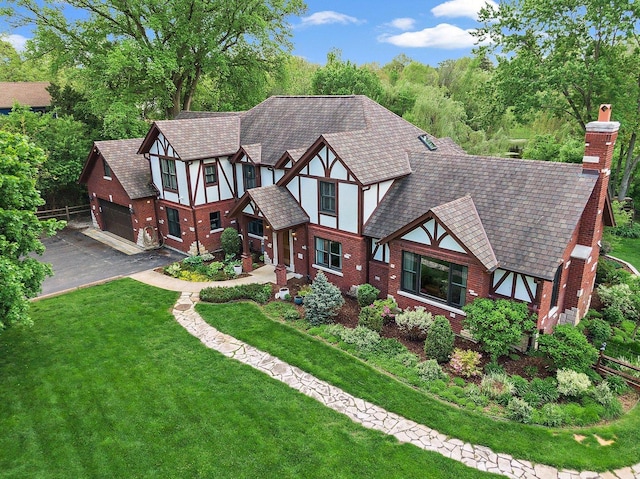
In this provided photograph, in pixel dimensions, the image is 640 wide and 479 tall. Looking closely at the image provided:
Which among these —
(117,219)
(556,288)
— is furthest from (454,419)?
(117,219)

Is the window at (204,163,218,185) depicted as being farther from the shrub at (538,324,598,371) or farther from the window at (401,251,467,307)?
the shrub at (538,324,598,371)

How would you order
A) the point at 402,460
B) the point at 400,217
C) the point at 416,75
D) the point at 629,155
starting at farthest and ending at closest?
the point at 416,75
the point at 629,155
the point at 400,217
the point at 402,460

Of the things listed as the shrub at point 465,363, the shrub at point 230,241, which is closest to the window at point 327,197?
the shrub at point 230,241

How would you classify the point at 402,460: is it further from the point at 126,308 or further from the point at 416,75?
the point at 416,75

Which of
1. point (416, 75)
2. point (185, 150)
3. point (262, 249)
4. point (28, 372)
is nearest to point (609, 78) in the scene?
point (262, 249)

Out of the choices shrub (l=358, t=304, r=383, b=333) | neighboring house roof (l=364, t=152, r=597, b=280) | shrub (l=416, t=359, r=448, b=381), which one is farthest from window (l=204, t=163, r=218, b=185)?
shrub (l=416, t=359, r=448, b=381)

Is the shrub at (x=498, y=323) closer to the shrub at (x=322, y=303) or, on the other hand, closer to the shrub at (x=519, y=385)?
the shrub at (x=519, y=385)
